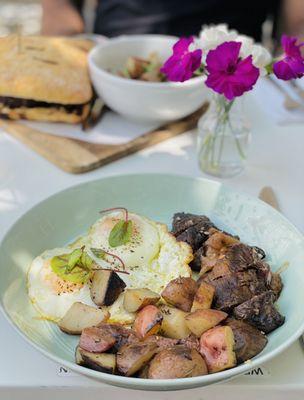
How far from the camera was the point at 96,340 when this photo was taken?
834 mm

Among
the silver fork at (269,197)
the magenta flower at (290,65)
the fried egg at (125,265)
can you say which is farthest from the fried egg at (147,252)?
the magenta flower at (290,65)

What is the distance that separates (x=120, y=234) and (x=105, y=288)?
17 cm

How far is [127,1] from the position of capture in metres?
2.29

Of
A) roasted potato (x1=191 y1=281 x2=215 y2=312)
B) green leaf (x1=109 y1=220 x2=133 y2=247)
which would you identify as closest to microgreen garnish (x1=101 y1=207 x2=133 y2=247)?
green leaf (x1=109 y1=220 x2=133 y2=247)

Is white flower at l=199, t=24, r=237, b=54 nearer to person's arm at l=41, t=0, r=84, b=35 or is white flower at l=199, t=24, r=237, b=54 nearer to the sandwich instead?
the sandwich

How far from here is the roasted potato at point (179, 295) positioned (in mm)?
924

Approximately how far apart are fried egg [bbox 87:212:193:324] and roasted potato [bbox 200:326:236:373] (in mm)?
179

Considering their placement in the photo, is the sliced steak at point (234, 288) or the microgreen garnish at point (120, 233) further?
the microgreen garnish at point (120, 233)

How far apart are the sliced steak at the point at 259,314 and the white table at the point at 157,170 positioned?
66 millimetres

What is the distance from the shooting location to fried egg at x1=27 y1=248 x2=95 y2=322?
0.95m

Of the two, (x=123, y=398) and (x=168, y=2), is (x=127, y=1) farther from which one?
(x=123, y=398)

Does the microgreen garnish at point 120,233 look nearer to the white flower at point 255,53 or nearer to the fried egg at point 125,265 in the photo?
the fried egg at point 125,265

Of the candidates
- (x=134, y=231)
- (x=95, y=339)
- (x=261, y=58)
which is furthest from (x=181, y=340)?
(x=261, y=58)

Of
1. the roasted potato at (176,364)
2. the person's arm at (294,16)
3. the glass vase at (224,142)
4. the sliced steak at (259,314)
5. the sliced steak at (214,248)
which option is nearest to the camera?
the roasted potato at (176,364)
